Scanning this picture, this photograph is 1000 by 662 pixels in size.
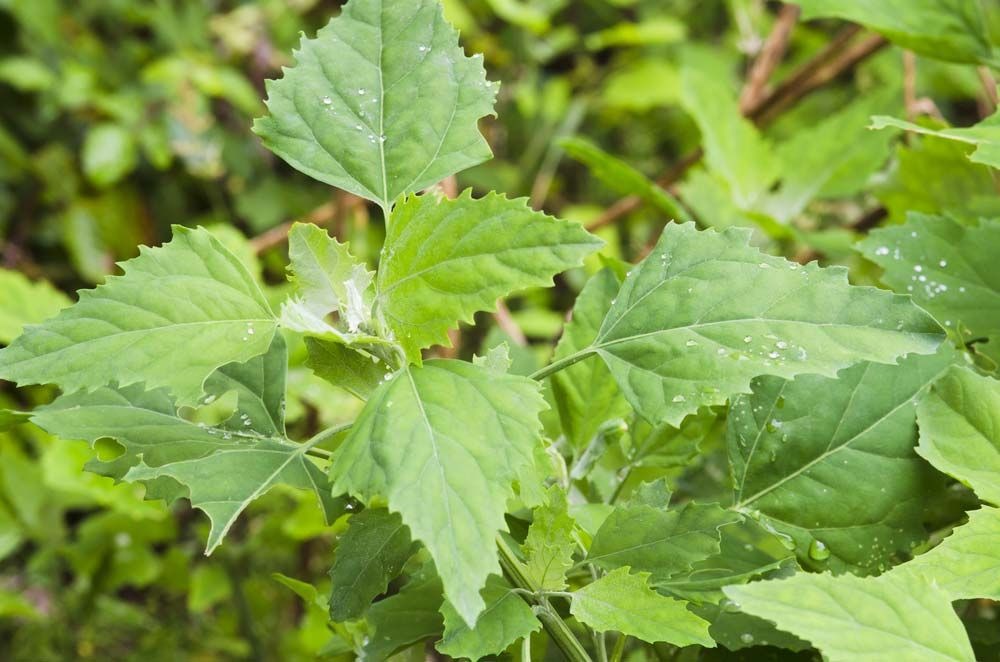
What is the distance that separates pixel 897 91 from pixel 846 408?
1.92 ft

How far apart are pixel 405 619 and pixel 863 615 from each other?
0.24m

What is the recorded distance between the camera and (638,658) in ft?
2.18

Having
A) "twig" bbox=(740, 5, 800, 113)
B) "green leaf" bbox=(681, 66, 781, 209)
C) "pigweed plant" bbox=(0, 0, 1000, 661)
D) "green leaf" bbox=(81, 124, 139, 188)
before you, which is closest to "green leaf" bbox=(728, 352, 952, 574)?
"pigweed plant" bbox=(0, 0, 1000, 661)

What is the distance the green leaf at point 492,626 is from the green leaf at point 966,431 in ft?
0.75

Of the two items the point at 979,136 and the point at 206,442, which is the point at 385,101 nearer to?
the point at 206,442

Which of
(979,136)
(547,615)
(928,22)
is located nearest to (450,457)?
(547,615)

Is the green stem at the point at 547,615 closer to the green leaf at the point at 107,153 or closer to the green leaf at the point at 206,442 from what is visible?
the green leaf at the point at 206,442

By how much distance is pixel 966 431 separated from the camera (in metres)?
0.50

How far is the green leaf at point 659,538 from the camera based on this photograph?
0.47 meters

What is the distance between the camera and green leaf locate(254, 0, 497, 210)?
524mm

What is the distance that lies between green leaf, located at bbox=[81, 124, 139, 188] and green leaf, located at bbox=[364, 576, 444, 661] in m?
1.78

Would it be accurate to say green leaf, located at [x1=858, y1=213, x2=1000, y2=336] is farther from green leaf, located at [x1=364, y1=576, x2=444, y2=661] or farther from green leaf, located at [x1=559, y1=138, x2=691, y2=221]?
green leaf, located at [x1=364, y1=576, x2=444, y2=661]

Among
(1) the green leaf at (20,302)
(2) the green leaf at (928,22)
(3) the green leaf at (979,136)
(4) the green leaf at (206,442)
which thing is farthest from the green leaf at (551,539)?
(1) the green leaf at (20,302)

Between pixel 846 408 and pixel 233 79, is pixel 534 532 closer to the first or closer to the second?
pixel 846 408
